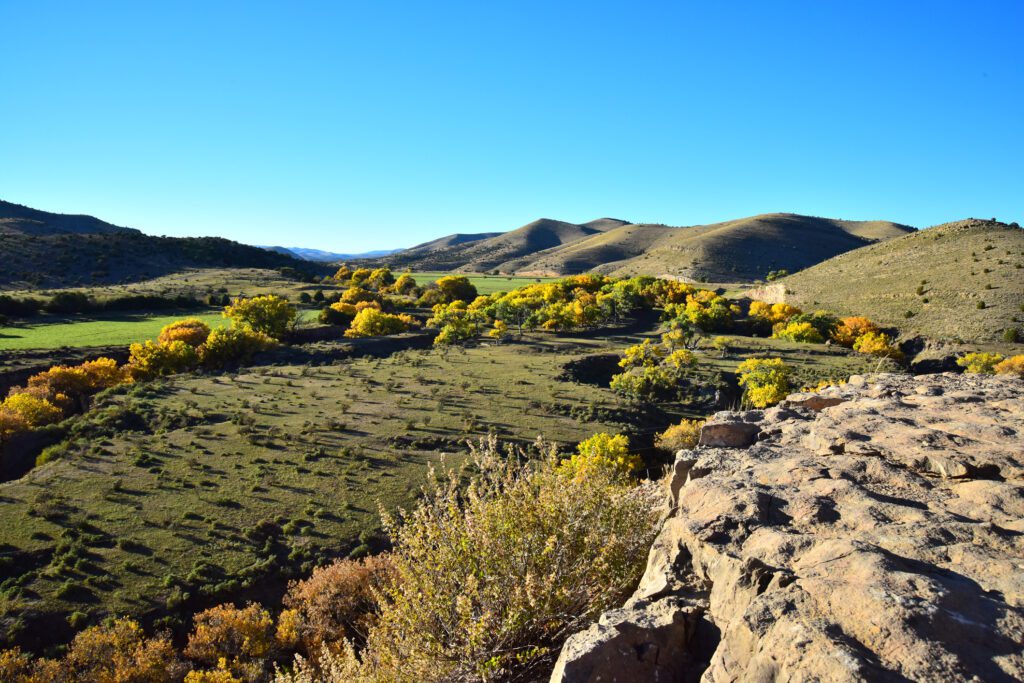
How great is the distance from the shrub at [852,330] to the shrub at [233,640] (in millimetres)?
57561

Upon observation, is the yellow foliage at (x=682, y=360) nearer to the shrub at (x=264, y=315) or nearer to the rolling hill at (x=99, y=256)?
the shrub at (x=264, y=315)

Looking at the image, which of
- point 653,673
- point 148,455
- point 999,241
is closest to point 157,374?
point 148,455

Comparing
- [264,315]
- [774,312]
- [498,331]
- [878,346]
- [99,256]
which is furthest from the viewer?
[99,256]

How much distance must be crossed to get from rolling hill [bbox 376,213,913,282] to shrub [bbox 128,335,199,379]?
316ft

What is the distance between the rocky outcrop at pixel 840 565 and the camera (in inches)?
151

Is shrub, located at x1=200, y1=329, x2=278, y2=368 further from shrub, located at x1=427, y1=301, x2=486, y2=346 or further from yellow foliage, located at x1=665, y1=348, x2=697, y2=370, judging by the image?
yellow foliage, located at x1=665, y1=348, x2=697, y2=370

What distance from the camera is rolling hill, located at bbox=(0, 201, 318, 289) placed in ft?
287

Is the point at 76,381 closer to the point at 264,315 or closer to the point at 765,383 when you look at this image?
the point at 264,315

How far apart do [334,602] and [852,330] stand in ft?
188

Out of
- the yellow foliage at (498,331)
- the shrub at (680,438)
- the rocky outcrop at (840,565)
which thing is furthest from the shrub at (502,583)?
the yellow foliage at (498,331)

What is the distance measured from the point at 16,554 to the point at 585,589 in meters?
22.7

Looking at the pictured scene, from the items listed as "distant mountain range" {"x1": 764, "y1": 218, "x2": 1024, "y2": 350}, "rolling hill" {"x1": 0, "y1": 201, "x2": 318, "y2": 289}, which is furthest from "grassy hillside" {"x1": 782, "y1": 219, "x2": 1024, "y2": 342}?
"rolling hill" {"x1": 0, "y1": 201, "x2": 318, "y2": 289}

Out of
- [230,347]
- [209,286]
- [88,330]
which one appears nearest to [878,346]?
[230,347]

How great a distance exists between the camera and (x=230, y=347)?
5144cm
